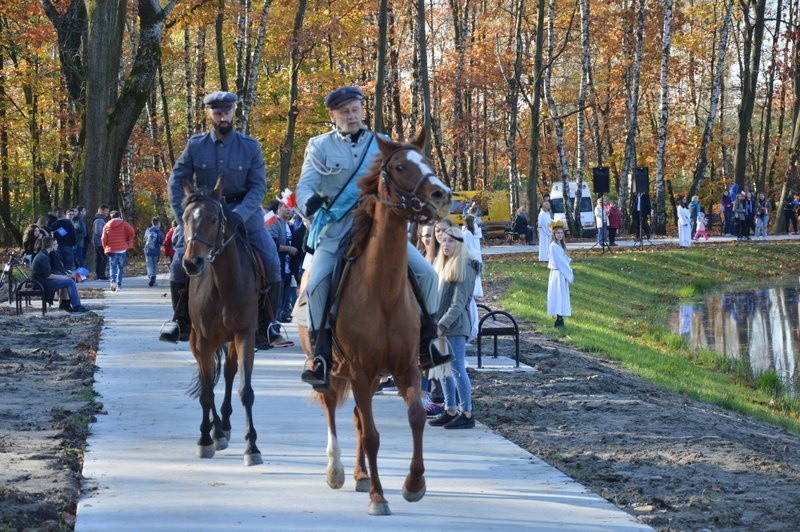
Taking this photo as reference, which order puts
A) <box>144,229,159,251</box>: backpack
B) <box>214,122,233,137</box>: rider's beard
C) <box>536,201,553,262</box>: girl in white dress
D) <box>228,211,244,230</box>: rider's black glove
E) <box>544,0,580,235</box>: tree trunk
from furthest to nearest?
<box>544,0,580,235</box>: tree trunk < <box>536,201,553,262</box>: girl in white dress < <box>144,229,159,251</box>: backpack < <box>214,122,233,137</box>: rider's beard < <box>228,211,244,230</box>: rider's black glove

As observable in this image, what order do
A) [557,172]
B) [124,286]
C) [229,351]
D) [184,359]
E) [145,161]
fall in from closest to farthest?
[229,351] → [184,359] → [124,286] → [145,161] → [557,172]

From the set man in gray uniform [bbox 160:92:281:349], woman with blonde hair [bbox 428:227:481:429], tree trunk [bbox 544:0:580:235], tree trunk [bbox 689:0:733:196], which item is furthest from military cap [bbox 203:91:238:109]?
tree trunk [bbox 689:0:733:196]

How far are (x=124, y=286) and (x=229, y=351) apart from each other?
21.5 m

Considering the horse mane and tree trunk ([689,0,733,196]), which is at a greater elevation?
tree trunk ([689,0,733,196])

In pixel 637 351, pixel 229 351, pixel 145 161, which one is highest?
pixel 145 161

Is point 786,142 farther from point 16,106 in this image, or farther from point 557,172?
point 16,106

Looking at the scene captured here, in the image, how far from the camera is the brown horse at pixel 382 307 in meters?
7.54

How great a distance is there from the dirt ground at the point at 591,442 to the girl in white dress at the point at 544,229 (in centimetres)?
1960

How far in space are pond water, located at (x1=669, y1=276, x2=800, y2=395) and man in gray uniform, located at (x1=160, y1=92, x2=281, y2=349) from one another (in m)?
11.1

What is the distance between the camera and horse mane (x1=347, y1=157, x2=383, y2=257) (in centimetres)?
772

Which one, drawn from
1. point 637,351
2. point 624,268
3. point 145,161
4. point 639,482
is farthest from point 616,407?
point 145,161

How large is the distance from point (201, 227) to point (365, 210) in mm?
1831

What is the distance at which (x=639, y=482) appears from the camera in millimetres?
8953

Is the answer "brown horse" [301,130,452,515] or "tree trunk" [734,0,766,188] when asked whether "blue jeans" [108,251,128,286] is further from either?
"tree trunk" [734,0,766,188]
